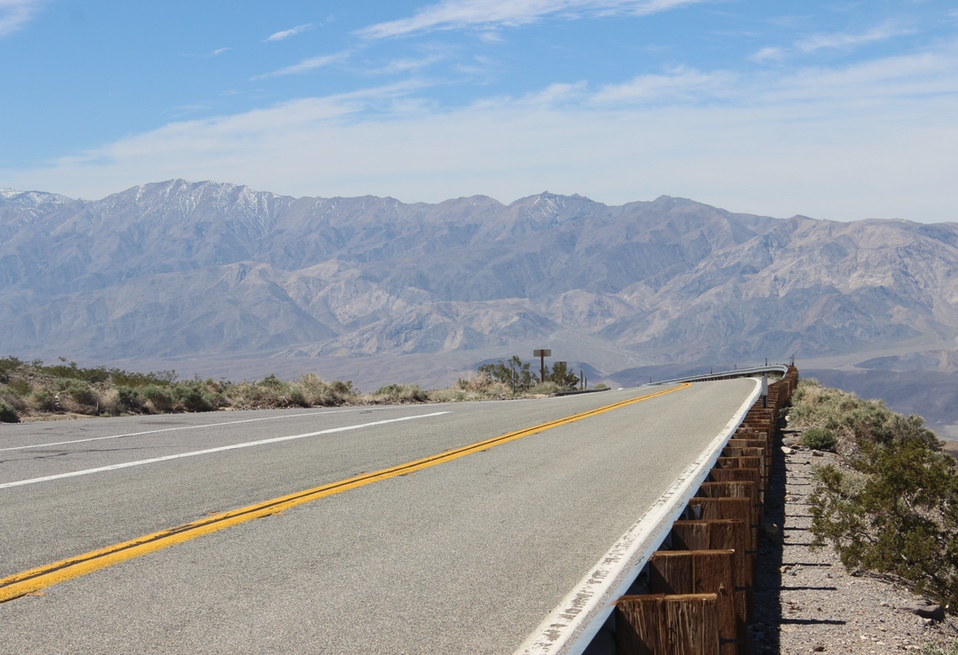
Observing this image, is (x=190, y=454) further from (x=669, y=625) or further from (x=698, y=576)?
(x=669, y=625)

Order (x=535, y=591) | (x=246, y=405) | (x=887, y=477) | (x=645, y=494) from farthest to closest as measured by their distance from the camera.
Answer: (x=246, y=405) < (x=645, y=494) < (x=887, y=477) < (x=535, y=591)

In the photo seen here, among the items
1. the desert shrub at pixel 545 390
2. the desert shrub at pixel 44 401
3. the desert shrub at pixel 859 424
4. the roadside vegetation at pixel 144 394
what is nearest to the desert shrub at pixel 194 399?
the roadside vegetation at pixel 144 394

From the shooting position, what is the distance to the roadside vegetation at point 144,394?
797 inches

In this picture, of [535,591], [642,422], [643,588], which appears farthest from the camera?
[642,422]

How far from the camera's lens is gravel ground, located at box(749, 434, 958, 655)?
626 centimetres

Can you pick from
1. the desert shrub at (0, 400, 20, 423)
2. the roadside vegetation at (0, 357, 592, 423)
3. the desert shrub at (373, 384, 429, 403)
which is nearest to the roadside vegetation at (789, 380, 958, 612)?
the desert shrub at (0, 400, 20, 423)

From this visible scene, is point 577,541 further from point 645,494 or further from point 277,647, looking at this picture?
point 277,647

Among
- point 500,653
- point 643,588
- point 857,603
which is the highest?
point 643,588

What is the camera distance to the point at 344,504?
8.62 m

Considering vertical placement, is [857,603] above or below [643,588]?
below

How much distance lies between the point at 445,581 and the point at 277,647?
156cm

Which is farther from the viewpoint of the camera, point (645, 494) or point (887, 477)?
point (645, 494)

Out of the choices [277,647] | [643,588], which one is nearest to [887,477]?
[643,588]

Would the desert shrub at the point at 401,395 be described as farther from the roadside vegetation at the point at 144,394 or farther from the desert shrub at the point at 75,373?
the desert shrub at the point at 75,373
